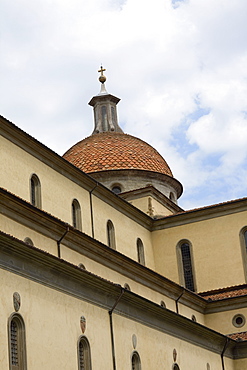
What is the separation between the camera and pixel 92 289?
2389 centimetres

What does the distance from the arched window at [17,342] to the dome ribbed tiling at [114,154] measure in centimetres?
2422

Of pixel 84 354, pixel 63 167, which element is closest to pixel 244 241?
pixel 63 167

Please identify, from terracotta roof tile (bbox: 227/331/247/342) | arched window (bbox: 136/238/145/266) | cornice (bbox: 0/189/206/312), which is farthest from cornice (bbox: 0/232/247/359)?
arched window (bbox: 136/238/145/266)

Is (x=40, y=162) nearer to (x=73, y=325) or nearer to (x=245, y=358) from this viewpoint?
(x=73, y=325)

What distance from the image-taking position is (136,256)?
37531 mm

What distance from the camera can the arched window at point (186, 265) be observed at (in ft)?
131

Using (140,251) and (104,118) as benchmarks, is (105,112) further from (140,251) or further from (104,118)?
(140,251)

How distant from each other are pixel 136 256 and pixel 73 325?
15.3 meters

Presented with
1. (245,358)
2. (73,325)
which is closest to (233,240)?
(245,358)

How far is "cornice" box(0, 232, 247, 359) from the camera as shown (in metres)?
20.3

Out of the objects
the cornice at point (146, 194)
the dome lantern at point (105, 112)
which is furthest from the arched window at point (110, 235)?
the dome lantern at point (105, 112)

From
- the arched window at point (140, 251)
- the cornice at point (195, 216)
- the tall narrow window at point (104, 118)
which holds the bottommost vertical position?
the arched window at point (140, 251)

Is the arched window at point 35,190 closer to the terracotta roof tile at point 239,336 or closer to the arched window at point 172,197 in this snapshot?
the terracotta roof tile at point 239,336

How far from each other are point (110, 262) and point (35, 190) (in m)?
4.26
